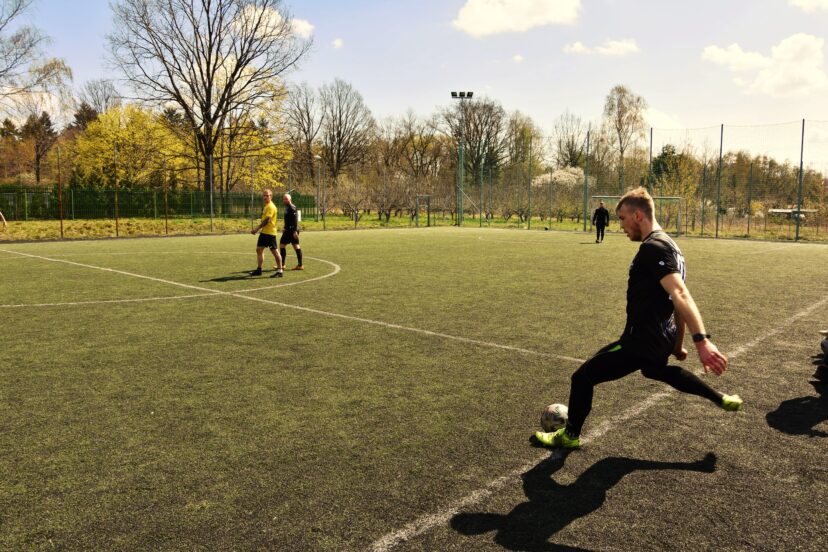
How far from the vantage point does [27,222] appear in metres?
33.5

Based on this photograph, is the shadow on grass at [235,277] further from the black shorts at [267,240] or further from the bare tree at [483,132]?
the bare tree at [483,132]

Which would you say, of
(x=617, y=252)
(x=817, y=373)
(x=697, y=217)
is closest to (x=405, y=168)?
(x=697, y=217)

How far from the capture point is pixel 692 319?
3762mm

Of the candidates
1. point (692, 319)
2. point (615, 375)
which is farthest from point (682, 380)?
point (692, 319)

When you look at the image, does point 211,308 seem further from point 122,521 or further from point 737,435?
point 737,435

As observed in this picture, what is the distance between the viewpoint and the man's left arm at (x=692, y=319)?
3.71 metres

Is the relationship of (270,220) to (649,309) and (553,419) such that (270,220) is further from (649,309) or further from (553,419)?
(649,309)

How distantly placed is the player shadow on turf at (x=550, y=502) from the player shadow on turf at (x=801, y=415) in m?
1.09

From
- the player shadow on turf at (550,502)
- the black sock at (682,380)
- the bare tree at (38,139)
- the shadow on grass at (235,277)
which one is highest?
the bare tree at (38,139)

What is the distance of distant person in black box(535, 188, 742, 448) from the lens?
394 cm

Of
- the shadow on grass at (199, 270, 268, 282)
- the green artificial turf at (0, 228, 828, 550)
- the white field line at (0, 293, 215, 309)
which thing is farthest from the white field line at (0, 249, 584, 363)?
the shadow on grass at (199, 270, 268, 282)

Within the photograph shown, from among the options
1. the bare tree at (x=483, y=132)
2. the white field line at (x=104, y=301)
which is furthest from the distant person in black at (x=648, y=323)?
the bare tree at (x=483, y=132)

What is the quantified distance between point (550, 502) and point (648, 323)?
4.59 ft

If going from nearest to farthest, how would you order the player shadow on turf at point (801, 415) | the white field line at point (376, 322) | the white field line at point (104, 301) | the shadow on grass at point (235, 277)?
the player shadow on turf at point (801, 415), the white field line at point (376, 322), the white field line at point (104, 301), the shadow on grass at point (235, 277)
